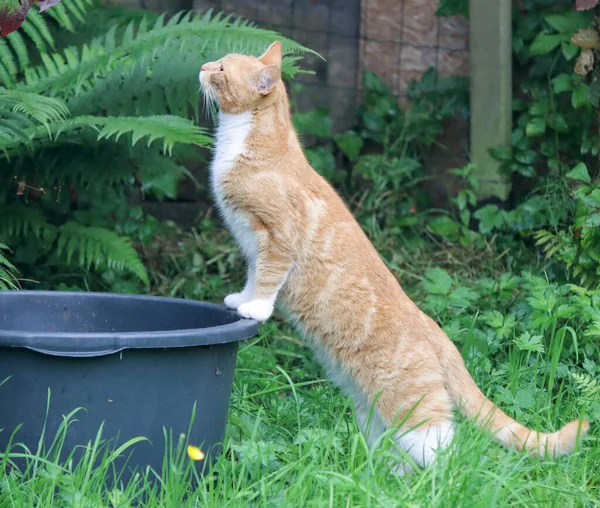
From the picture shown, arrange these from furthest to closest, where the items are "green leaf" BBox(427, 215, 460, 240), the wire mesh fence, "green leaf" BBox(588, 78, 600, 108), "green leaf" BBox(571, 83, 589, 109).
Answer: the wire mesh fence
"green leaf" BBox(427, 215, 460, 240)
"green leaf" BBox(571, 83, 589, 109)
"green leaf" BBox(588, 78, 600, 108)

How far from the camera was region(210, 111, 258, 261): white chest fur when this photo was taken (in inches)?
109

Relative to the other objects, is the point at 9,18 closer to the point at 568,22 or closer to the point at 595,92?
the point at 595,92

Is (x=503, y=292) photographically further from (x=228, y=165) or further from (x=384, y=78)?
(x=384, y=78)

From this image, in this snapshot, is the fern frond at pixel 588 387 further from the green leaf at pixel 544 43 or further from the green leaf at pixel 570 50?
the green leaf at pixel 544 43

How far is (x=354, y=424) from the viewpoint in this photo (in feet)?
8.55

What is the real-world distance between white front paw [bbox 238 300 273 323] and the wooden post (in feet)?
7.58

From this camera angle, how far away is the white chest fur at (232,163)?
2760mm

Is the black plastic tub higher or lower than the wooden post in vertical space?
lower

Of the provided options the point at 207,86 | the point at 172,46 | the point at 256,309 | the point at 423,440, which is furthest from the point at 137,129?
the point at 423,440

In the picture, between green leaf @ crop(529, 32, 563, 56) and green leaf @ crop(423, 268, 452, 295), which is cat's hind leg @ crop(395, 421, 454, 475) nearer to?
green leaf @ crop(423, 268, 452, 295)

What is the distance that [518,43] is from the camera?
15.2ft

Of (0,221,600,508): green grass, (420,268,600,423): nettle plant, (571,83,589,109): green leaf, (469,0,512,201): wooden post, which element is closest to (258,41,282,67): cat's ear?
(0,221,600,508): green grass

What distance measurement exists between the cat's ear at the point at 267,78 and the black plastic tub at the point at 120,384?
836mm

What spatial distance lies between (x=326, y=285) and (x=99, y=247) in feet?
4.33
